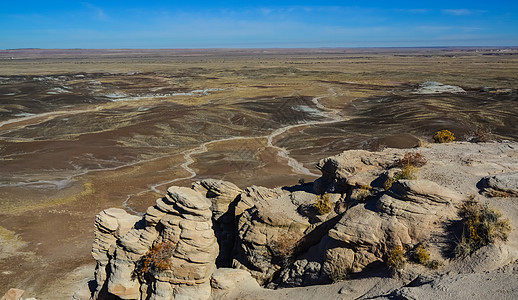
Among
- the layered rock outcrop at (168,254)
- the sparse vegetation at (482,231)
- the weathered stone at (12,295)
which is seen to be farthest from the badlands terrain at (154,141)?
the layered rock outcrop at (168,254)

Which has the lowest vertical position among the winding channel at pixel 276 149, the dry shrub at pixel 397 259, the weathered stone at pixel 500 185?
the winding channel at pixel 276 149

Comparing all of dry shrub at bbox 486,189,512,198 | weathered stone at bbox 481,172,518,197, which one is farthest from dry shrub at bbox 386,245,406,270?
weathered stone at bbox 481,172,518,197

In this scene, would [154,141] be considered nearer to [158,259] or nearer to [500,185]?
[158,259]

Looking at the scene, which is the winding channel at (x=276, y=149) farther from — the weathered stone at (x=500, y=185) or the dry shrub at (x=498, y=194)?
the dry shrub at (x=498, y=194)

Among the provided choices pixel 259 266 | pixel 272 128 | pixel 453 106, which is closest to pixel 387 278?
pixel 259 266

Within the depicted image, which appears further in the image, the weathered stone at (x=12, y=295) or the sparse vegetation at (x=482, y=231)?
the weathered stone at (x=12, y=295)

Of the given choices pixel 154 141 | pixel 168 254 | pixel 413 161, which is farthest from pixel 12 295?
pixel 154 141
